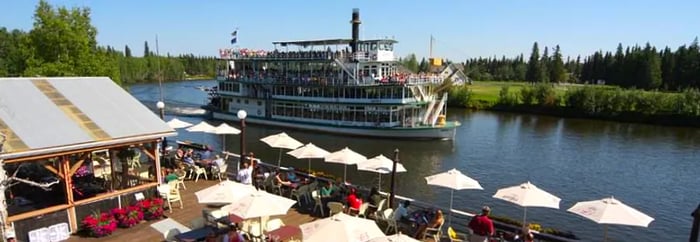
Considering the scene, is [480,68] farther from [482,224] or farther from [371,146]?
[482,224]

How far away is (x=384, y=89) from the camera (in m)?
38.1

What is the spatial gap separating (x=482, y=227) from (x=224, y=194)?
6.22m

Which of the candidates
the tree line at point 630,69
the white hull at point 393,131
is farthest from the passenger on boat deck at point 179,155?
the tree line at point 630,69

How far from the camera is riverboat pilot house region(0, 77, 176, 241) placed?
1071 cm

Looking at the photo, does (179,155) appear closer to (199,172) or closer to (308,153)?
(199,172)

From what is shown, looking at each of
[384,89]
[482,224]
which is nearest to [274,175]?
[482,224]

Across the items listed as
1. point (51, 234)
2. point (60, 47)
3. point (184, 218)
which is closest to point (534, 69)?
point (60, 47)

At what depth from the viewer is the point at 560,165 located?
30.6 m

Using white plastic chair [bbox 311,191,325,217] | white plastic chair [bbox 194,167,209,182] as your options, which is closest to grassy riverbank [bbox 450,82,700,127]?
white plastic chair [bbox 311,191,325,217]

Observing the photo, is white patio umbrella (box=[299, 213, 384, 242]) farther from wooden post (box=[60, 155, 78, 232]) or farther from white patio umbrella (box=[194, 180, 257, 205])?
wooden post (box=[60, 155, 78, 232])

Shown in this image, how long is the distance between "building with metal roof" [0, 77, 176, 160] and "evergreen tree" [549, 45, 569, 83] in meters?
107

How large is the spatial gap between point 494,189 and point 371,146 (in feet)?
43.5

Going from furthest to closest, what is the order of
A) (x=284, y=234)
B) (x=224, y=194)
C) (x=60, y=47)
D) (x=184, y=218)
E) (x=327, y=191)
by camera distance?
(x=60, y=47)
(x=327, y=191)
(x=184, y=218)
(x=224, y=194)
(x=284, y=234)

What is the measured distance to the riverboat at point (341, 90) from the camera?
37.9m
